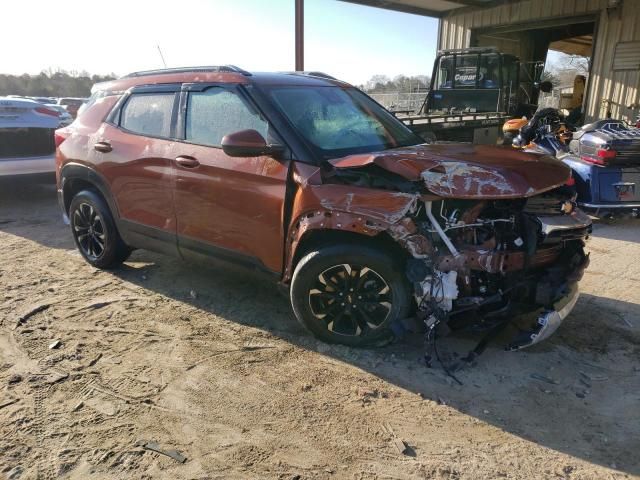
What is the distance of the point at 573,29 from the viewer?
56.0 ft

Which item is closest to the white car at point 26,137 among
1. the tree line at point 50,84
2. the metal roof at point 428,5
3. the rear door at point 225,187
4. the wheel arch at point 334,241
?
the rear door at point 225,187

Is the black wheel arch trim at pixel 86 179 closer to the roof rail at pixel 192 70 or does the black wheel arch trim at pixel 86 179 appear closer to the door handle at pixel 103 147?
the door handle at pixel 103 147

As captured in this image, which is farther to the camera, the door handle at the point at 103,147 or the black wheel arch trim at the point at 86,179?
the black wheel arch trim at the point at 86,179

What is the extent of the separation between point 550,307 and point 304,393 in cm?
170

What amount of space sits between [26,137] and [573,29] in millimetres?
17026

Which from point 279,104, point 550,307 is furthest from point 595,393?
point 279,104

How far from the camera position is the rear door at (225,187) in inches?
142

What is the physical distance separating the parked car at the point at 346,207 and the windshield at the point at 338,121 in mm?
15

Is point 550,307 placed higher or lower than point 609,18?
lower

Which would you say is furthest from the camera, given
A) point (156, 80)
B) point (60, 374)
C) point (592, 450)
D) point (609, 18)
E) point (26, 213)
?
point (609, 18)

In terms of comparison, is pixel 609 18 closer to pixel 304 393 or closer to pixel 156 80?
pixel 156 80

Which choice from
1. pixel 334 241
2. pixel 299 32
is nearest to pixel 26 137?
pixel 299 32

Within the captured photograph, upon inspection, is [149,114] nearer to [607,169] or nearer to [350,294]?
→ [350,294]

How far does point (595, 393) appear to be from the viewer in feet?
10.2
